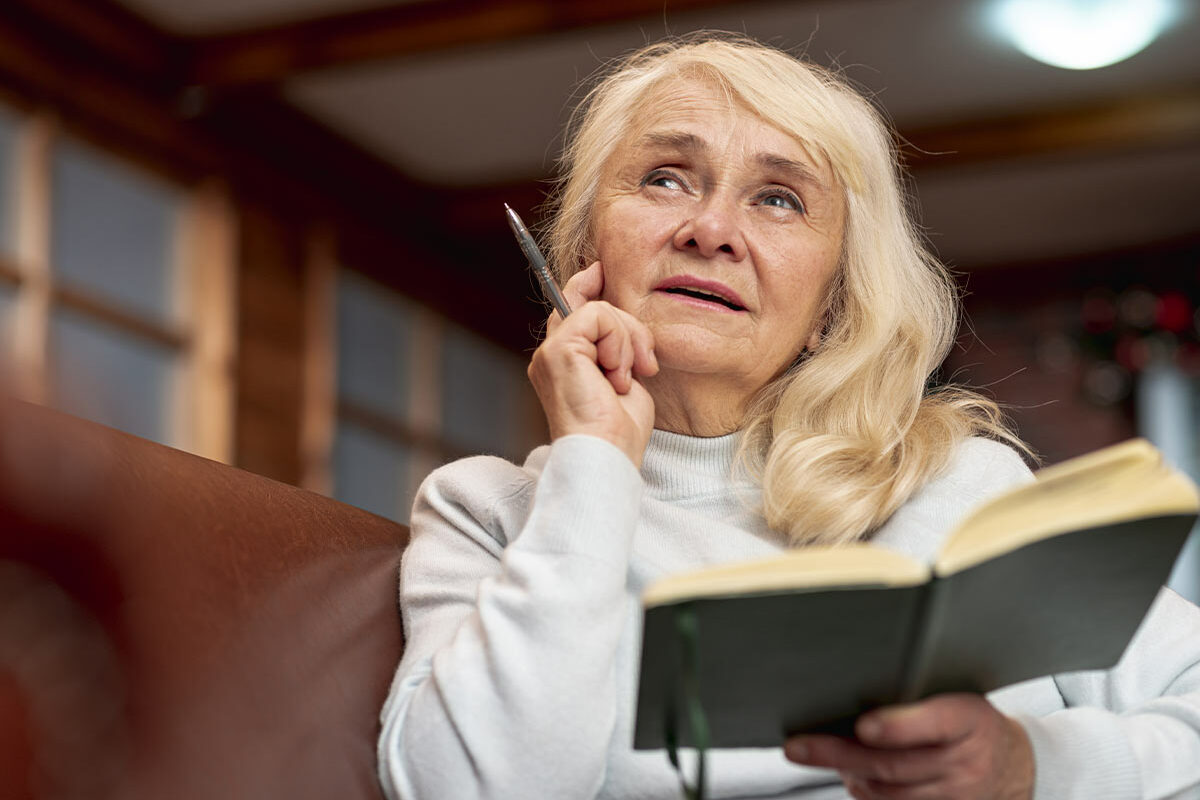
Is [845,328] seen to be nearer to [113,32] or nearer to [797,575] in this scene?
[797,575]

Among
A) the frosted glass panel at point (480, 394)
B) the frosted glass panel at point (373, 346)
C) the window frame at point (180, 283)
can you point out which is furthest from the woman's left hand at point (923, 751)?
the frosted glass panel at point (480, 394)

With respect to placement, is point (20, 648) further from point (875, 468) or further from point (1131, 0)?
point (1131, 0)

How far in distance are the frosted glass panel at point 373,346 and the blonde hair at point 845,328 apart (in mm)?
3902

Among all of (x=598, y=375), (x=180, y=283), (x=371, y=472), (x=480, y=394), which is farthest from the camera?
(x=480, y=394)

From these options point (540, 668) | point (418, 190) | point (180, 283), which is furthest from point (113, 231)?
point (540, 668)

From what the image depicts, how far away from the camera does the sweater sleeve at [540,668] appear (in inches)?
38.0

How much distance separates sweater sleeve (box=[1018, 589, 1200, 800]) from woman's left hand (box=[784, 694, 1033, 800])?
98 mm

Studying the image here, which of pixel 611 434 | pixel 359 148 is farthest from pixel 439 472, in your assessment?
pixel 359 148

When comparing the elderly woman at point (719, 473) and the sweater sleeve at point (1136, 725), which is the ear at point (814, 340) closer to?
the elderly woman at point (719, 473)

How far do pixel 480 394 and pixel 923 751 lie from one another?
575cm

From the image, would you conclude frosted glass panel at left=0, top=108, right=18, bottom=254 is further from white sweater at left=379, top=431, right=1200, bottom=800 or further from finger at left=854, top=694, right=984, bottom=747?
finger at left=854, top=694, right=984, bottom=747

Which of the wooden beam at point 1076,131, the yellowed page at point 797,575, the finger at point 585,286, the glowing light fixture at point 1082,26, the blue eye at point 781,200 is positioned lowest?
the yellowed page at point 797,575

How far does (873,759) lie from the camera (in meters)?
0.77

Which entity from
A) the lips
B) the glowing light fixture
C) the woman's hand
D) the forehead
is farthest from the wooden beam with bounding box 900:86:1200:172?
the woman's hand
